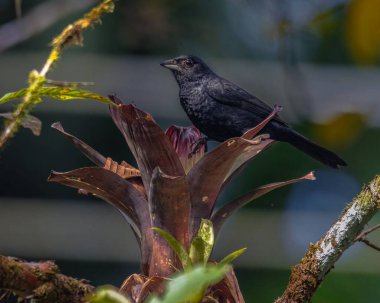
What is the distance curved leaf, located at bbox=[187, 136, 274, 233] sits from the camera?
119 centimetres

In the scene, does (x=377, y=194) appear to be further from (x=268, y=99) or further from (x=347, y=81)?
(x=347, y=81)

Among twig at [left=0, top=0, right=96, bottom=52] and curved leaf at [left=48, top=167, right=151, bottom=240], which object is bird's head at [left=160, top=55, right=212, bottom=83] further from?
curved leaf at [left=48, top=167, right=151, bottom=240]

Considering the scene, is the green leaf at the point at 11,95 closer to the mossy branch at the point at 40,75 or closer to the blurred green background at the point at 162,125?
the mossy branch at the point at 40,75

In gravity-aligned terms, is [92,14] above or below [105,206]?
above

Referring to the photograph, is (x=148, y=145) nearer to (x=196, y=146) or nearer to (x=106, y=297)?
(x=196, y=146)

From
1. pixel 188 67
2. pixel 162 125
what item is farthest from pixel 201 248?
pixel 162 125

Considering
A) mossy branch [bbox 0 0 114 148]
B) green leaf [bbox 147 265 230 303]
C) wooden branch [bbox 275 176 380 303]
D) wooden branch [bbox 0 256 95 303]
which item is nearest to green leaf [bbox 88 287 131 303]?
green leaf [bbox 147 265 230 303]

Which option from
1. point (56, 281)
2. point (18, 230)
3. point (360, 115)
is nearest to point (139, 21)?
point (18, 230)

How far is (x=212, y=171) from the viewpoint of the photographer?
1203 millimetres

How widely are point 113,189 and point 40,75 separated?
0.20 metres

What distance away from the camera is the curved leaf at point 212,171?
3.89ft

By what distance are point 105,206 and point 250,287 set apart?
3.81 feet

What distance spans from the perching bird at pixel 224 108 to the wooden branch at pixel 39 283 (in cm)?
79

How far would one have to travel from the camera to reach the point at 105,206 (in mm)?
4723
